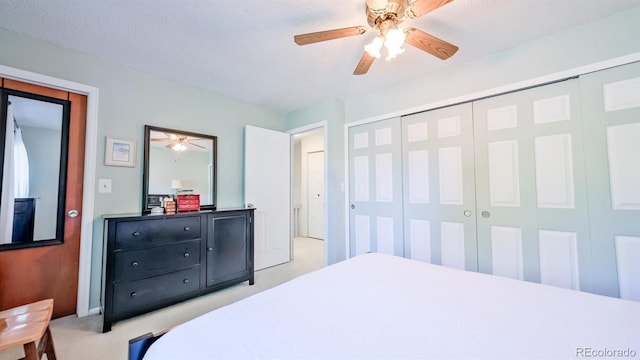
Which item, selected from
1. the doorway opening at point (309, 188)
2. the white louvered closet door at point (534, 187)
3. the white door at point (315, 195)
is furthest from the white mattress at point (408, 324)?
the white door at point (315, 195)

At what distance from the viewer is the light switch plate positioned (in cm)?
230

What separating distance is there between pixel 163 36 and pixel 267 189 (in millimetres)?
2073

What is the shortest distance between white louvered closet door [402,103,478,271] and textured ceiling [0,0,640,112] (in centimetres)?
58

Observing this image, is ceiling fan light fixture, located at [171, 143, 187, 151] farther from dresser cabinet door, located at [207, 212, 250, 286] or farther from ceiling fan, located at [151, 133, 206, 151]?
dresser cabinet door, located at [207, 212, 250, 286]

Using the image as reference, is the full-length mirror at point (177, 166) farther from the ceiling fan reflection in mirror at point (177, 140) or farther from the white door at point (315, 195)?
the white door at point (315, 195)

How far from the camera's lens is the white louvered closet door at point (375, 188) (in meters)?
2.93

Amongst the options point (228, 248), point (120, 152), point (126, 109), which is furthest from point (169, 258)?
point (126, 109)

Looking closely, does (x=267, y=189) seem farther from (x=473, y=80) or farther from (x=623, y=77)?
(x=623, y=77)

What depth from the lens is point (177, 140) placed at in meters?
2.82

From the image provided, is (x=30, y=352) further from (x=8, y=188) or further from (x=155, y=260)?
(x=8, y=188)

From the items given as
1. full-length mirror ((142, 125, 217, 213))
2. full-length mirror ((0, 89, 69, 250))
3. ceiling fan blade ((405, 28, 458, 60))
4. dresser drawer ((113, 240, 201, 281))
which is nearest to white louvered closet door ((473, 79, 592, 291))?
ceiling fan blade ((405, 28, 458, 60))

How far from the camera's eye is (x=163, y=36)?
201 centimetres

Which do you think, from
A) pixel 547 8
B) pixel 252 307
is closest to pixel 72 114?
pixel 252 307

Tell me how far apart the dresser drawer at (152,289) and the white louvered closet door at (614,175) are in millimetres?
3354
